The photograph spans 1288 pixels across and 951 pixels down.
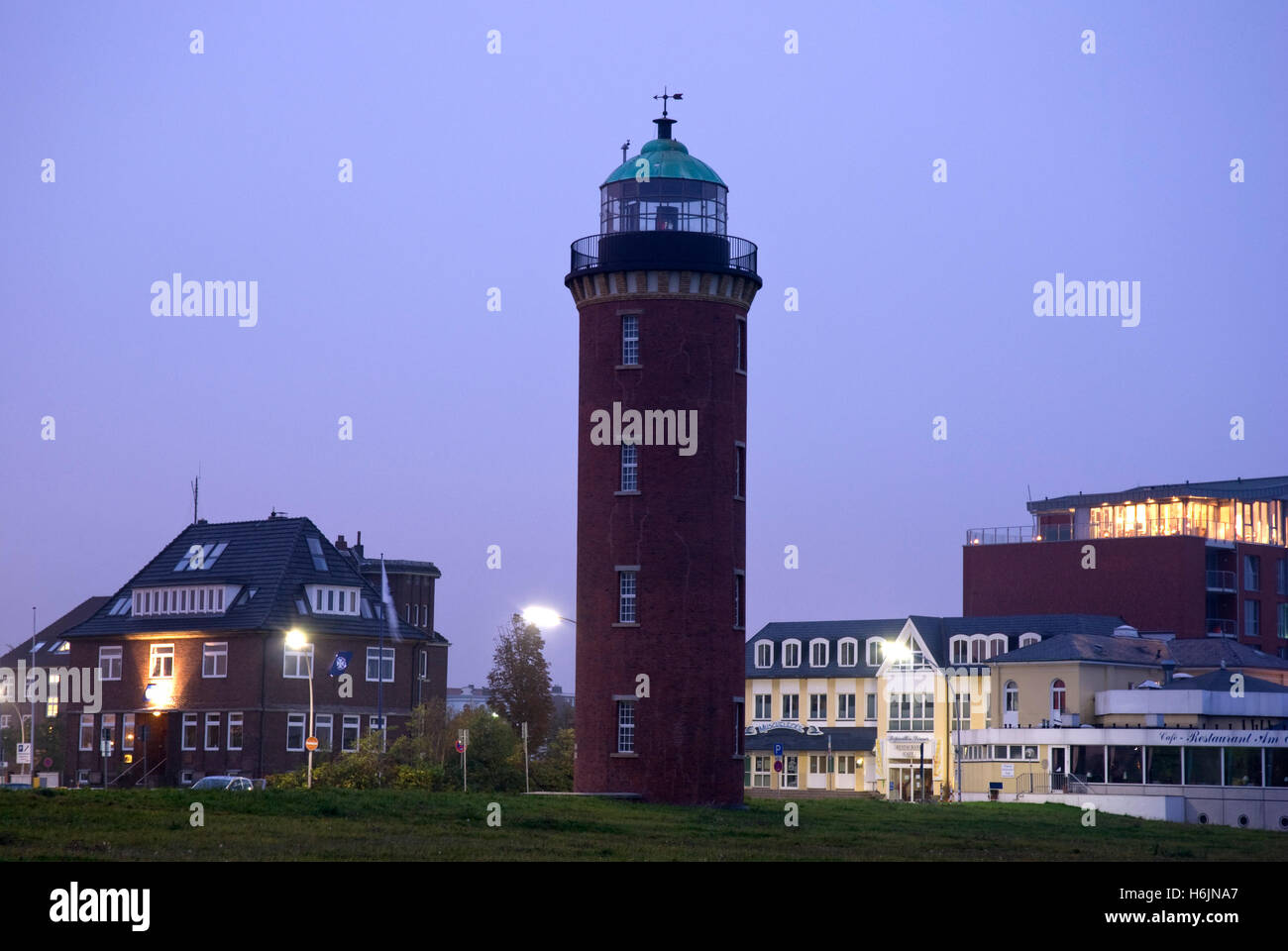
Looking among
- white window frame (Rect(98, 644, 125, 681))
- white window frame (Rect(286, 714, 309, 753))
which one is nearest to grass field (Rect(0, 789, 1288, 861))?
white window frame (Rect(286, 714, 309, 753))

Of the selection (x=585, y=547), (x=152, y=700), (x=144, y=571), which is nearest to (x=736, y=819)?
(x=585, y=547)

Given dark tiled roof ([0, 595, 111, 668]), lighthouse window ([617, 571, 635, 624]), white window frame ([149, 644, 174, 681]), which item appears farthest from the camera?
dark tiled roof ([0, 595, 111, 668])

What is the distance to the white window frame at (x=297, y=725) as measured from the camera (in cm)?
8544

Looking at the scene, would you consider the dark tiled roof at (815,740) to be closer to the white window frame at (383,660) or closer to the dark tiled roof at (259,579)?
the dark tiled roof at (259,579)

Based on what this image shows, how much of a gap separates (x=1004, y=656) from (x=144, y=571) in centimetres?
4685

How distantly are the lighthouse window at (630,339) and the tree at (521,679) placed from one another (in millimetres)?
62194

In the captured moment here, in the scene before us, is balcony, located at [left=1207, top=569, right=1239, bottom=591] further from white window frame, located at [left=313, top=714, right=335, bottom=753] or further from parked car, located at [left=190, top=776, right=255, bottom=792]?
parked car, located at [left=190, top=776, right=255, bottom=792]

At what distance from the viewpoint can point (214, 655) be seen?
87.2 m

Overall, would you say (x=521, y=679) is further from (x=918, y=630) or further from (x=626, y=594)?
(x=626, y=594)

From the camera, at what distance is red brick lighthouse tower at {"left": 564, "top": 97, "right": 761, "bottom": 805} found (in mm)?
59812

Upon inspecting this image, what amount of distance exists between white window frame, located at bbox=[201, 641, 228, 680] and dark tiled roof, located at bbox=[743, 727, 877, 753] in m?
36.3

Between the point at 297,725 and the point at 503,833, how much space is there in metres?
45.1

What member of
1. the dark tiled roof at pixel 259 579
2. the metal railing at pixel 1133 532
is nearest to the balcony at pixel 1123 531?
the metal railing at pixel 1133 532
